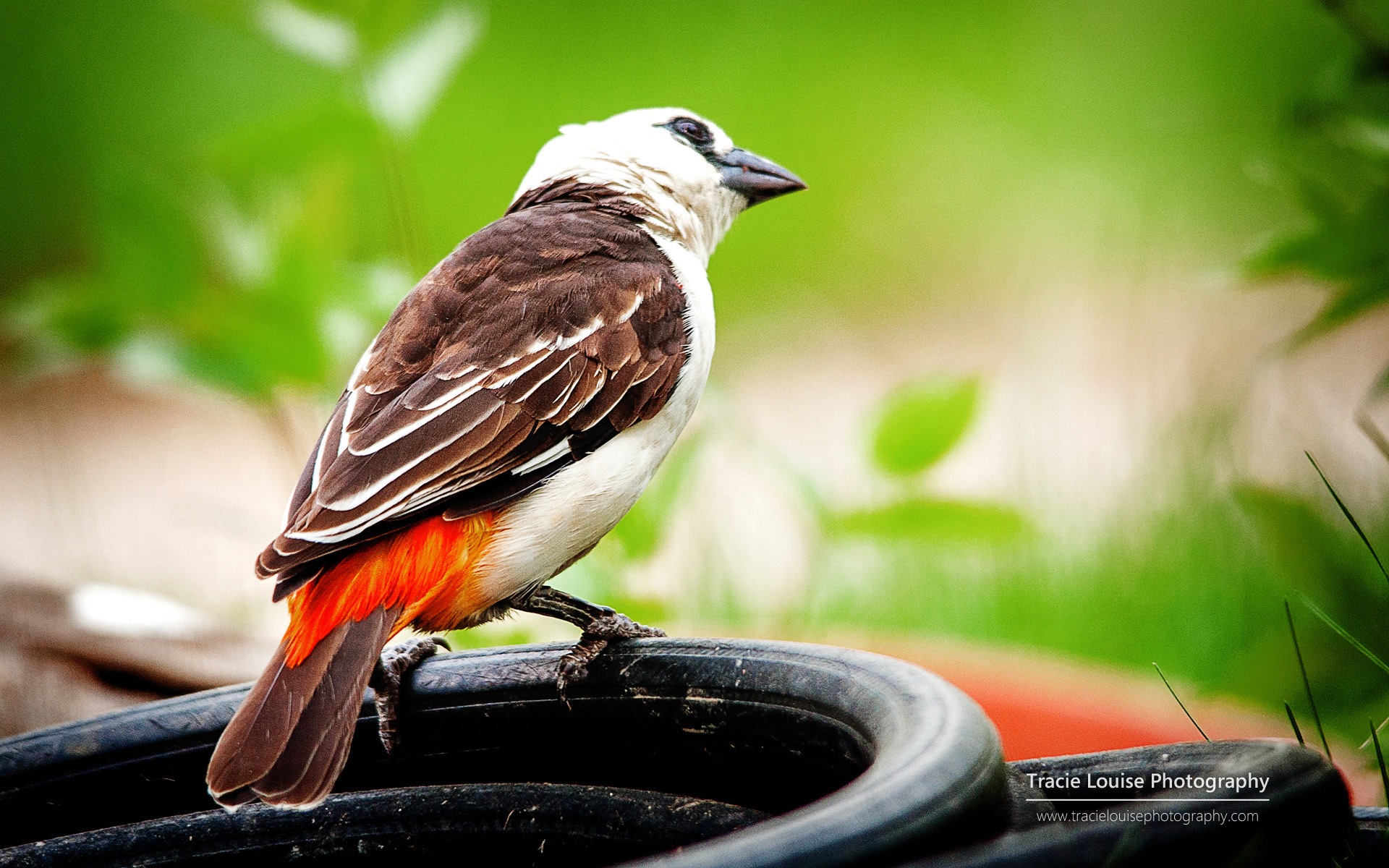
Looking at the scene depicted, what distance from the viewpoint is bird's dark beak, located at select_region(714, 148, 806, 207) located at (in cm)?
335

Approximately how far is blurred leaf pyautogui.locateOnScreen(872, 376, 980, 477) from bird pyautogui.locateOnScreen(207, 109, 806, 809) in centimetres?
76

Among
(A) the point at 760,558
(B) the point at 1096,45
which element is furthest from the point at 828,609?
(B) the point at 1096,45

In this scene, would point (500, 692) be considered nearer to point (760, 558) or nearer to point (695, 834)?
point (695, 834)

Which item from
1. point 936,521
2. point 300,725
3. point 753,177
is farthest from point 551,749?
point 753,177

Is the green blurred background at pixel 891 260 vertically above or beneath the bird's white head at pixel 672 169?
beneath

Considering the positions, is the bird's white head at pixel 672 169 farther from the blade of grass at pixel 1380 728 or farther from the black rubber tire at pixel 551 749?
the blade of grass at pixel 1380 728

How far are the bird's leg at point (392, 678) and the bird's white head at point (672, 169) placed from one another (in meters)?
1.14

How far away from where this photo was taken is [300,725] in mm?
2027

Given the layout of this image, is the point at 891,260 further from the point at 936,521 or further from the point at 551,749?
→ the point at 551,749

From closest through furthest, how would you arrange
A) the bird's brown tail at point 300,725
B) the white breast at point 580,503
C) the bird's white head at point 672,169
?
the bird's brown tail at point 300,725 → the white breast at point 580,503 → the bird's white head at point 672,169

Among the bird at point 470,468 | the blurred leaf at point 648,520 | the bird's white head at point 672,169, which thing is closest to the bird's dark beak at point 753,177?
the bird's white head at point 672,169

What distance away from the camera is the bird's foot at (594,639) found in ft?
7.18

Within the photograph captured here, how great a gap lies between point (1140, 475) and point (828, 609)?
1.21 metres

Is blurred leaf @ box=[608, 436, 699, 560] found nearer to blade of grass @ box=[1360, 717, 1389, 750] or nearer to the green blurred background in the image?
the green blurred background
